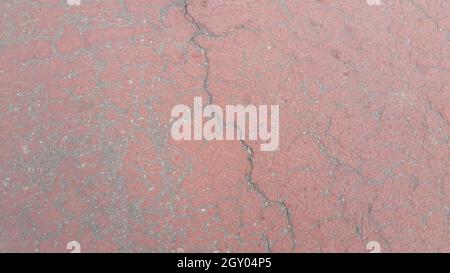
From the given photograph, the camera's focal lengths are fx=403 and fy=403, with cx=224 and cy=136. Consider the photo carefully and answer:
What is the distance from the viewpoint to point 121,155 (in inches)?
88.4

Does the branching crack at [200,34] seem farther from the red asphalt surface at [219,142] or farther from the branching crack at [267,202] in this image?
the branching crack at [267,202]

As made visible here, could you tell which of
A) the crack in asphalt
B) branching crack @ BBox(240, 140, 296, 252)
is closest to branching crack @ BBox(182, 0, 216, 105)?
the crack in asphalt

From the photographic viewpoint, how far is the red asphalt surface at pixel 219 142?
2160 mm

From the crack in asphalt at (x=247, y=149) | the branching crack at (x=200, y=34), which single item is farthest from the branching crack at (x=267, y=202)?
the branching crack at (x=200, y=34)

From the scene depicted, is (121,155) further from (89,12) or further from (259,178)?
(89,12)

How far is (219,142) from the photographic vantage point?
7.68ft

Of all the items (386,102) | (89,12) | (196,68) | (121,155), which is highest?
(89,12)

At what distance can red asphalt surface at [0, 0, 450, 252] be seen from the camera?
216cm

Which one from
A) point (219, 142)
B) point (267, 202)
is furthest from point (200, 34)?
point (267, 202)

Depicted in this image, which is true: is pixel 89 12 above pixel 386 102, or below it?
above

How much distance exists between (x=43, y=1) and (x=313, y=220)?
2.19 meters
